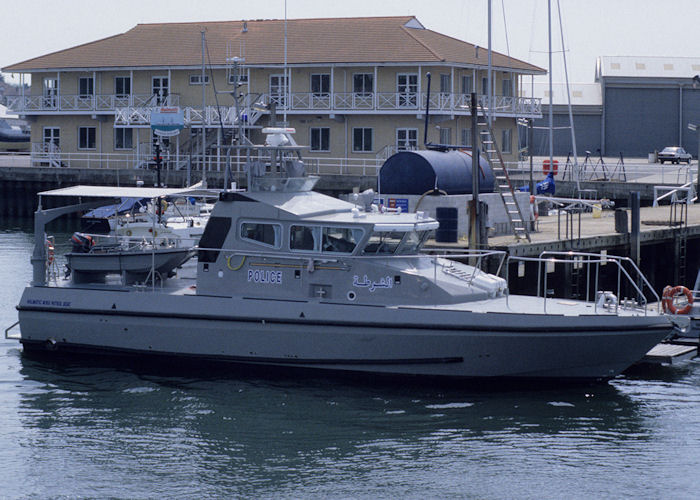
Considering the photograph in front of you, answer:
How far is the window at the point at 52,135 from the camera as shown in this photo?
165 feet

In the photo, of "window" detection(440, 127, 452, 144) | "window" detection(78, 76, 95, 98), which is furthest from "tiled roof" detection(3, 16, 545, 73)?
"window" detection(440, 127, 452, 144)

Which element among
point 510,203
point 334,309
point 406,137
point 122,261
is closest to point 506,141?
point 406,137

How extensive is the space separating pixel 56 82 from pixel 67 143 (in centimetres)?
310

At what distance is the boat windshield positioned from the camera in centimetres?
1698

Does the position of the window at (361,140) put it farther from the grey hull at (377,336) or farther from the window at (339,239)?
the window at (339,239)

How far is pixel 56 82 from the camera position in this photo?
5075 centimetres

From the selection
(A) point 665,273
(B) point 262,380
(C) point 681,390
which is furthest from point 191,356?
(A) point 665,273

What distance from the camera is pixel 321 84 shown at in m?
46.1

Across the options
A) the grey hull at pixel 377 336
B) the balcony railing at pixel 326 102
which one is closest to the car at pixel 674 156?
the balcony railing at pixel 326 102

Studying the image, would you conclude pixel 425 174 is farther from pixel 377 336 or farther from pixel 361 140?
pixel 361 140

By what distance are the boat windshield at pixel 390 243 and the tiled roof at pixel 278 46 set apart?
27.3 meters

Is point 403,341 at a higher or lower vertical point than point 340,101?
lower

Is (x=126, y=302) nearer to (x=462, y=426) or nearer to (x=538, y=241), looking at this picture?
(x=462, y=426)

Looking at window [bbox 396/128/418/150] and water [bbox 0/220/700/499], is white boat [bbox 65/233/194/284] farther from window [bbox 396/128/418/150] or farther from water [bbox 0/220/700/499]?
window [bbox 396/128/418/150]
